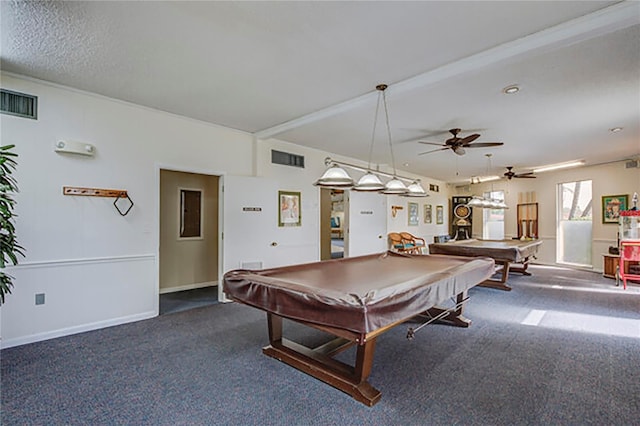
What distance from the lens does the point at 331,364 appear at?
2500 mm

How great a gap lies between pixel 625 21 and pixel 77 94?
5.13 m

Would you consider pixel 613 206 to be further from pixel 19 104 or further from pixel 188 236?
pixel 19 104

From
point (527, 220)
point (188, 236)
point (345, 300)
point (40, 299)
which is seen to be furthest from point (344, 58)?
point (527, 220)

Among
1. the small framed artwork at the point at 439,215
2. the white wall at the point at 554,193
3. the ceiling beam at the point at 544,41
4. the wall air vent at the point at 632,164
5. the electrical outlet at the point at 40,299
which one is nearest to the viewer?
the ceiling beam at the point at 544,41

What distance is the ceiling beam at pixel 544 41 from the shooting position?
2129 millimetres

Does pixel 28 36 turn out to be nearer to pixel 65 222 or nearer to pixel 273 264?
pixel 65 222

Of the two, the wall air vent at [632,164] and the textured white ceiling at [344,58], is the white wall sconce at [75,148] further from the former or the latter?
the wall air vent at [632,164]

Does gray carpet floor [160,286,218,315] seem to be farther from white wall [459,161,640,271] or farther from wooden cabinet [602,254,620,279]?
white wall [459,161,640,271]

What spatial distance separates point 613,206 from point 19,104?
1098 cm

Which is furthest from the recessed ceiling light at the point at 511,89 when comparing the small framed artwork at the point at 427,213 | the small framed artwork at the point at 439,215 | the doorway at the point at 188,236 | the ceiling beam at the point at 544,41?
the small framed artwork at the point at 439,215

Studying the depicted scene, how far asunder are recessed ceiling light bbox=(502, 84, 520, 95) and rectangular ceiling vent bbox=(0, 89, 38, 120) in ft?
16.7

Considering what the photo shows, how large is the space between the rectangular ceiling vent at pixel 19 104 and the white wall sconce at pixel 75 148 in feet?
1.15

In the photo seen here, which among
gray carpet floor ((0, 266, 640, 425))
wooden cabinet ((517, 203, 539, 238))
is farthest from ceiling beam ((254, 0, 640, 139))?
wooden cabinet ((517, 203, 539, 238))

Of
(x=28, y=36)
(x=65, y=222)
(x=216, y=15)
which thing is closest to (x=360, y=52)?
(x=216, y=15)
